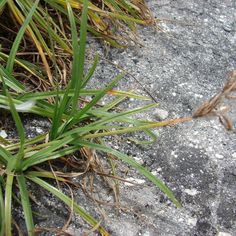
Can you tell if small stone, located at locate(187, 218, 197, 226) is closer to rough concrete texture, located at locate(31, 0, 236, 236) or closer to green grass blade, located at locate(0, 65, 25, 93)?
rough concrete texture, located at locate(31, 0, 236, 236)

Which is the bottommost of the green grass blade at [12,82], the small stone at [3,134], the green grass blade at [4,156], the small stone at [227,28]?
the green grass blade at [4,156]

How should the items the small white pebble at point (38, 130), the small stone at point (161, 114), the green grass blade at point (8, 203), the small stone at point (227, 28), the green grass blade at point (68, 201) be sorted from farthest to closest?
the small stone at point (227, 28), the small stone at point (161, 114), the small white pebble at point (38, 130), the green grass blade at point (68, 201), the green grass blade at point (8, 203)

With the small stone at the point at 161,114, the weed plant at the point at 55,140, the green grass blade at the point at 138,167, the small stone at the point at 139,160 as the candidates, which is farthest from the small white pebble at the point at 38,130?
the small stone at the point at 161,114

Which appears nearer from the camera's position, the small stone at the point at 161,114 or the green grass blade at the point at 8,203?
the green grass blade at the point at 8,203

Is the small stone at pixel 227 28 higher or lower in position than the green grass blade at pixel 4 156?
higher

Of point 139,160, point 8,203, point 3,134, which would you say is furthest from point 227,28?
point 8,203

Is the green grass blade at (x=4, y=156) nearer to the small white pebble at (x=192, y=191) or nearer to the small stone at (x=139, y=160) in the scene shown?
the small stone at (x=139, y=160)

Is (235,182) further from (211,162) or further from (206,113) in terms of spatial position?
(206,113)

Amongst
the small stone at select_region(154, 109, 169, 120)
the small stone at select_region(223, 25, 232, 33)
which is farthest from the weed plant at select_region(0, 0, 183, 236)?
the small stone at select_region(223, 25, 232, 33)
